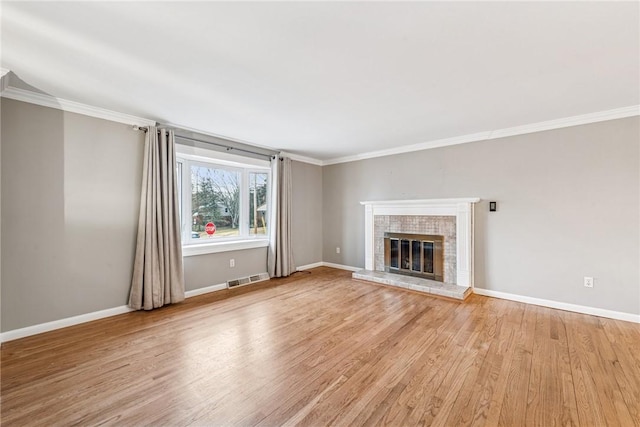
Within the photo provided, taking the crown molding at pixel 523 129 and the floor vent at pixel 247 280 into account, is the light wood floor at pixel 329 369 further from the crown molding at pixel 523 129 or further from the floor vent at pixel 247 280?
the crown molding at pixel 523 129

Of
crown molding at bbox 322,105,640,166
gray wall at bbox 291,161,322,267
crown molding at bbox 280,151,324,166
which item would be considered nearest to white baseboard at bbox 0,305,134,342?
gray wall at bbox 291,161,322,267

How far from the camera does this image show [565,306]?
3266mm

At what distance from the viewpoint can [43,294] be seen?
8.84ft

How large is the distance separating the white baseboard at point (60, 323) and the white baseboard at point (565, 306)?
4.71 metres

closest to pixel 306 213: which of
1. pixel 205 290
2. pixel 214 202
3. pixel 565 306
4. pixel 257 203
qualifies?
pixel 257 203

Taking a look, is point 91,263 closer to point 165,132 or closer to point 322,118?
point 165,132

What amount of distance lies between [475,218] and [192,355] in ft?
12.8

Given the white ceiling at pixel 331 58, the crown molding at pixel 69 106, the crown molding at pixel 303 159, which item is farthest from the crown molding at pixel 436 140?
the crown molding at pixel 303 159

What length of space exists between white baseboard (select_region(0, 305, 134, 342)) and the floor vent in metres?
1.35

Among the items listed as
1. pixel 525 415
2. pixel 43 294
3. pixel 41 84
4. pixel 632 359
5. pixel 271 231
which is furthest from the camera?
pixel 271 231

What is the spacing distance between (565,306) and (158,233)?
16.6 feet

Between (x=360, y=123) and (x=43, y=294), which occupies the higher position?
(x=360, y=123)

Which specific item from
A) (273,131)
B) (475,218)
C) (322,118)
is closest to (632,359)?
(475,218)

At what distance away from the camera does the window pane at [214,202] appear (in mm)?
4059
